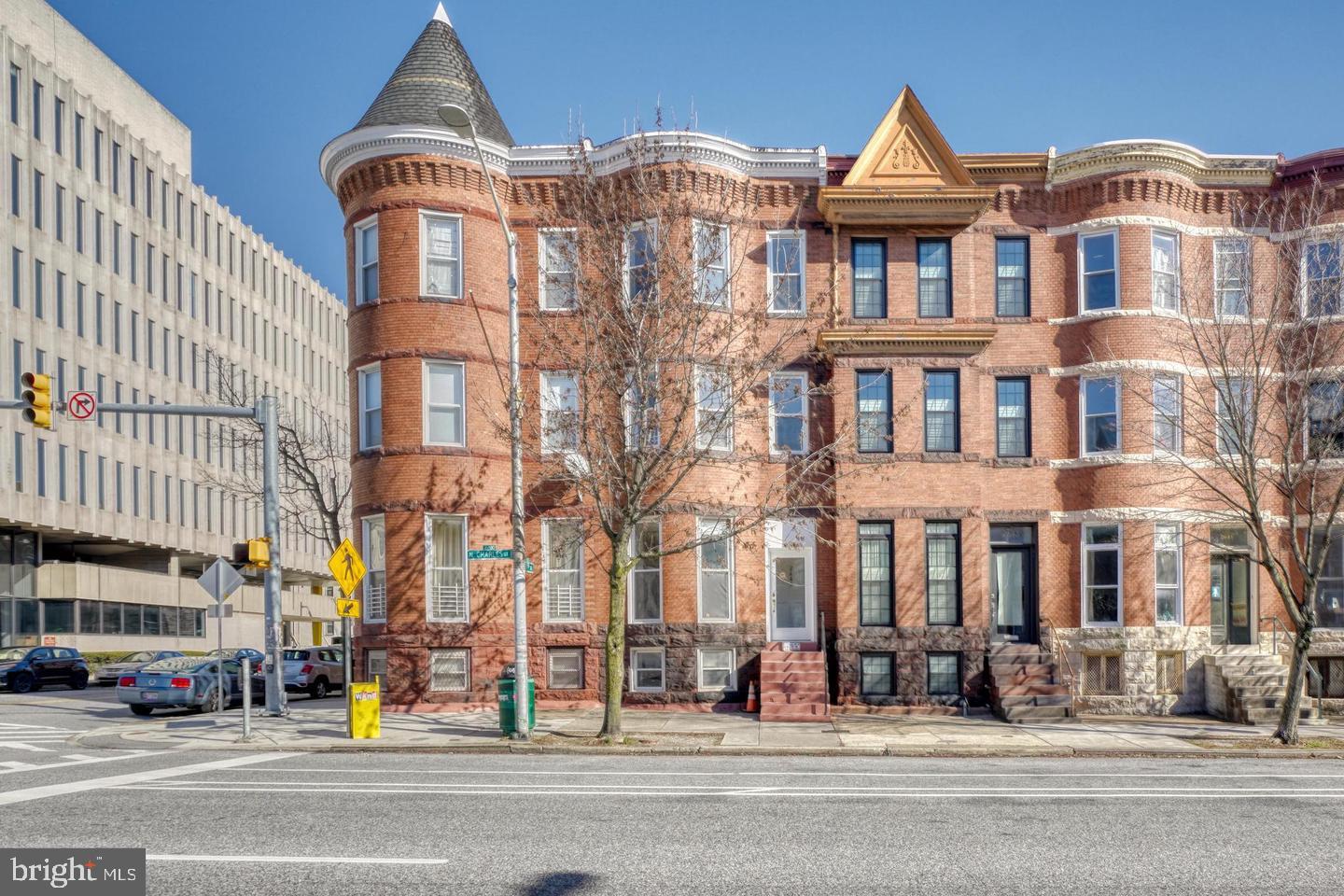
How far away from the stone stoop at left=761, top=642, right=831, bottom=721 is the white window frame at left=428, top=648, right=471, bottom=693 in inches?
232

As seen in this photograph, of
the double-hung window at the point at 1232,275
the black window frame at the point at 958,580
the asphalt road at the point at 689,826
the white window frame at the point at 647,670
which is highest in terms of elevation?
the double-hung window at the point at 1232,275

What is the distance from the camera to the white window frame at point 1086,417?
85.0 ft

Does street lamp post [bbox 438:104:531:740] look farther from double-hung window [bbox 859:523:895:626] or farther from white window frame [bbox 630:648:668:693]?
double-hung window [bbox 859:523:895:626]

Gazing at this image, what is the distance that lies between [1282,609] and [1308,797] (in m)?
14.0

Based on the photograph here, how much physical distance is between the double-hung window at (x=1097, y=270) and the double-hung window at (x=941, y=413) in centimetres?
341

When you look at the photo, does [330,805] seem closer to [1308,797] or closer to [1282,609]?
[1308,797]

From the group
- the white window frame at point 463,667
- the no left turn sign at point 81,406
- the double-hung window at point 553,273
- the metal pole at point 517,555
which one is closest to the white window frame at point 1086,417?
the double-hung window at point 553,273

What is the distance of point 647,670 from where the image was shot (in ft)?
84.1

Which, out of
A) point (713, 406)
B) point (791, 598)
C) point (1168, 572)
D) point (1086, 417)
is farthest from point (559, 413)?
point (1168, 572)

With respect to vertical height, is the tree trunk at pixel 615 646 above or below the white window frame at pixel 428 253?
below

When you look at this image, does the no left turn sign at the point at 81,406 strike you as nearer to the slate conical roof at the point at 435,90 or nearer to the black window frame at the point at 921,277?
the slate conical roof at the point at 435,90

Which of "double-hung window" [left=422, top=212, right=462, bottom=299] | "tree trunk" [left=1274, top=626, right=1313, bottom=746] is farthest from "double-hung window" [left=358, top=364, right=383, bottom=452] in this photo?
"tree trunk" [left=1274, top=626, right=1313, bottom=746]

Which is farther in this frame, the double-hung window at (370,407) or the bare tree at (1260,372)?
the double-hung window at (370,407)

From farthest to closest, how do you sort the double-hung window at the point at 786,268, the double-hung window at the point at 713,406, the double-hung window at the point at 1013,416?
the double-hung window at the point at 1013,416
the double-hung window at the point at 786,268
the double-hung window at the point at 713,406
